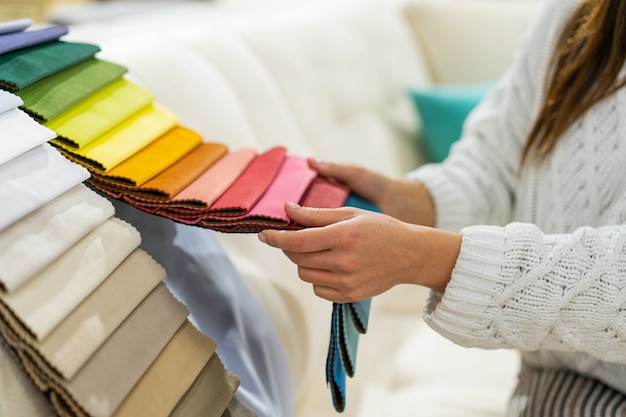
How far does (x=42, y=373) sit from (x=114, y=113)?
32 cm

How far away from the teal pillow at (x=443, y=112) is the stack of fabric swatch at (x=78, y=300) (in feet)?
3.33

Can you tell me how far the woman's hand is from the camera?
A: 0.64 metres

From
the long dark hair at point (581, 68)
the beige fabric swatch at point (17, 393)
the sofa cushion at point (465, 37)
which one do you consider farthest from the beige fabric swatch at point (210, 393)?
the sofa cushion at point (465, 37)

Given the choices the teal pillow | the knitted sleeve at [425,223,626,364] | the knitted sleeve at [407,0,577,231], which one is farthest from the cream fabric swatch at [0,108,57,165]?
the teal pillow

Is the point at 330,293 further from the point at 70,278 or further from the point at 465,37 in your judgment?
the point at 465,37

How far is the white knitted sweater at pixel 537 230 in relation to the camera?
73 centimetres

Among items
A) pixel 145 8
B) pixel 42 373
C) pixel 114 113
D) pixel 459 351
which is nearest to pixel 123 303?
pixel 42 373

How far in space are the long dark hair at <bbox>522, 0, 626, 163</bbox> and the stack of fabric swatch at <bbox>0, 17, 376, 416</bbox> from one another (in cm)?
31

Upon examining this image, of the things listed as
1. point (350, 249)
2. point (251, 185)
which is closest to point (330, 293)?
point (350, 249)

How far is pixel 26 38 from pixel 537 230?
595 mm

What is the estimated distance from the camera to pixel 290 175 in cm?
81

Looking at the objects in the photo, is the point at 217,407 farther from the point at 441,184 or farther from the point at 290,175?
the point at 441,184

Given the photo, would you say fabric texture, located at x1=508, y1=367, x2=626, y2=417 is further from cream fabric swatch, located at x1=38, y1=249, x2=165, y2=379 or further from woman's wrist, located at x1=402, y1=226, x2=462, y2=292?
cream fabric swatch, located at x1=38, y1=249, x2=165, y2=379

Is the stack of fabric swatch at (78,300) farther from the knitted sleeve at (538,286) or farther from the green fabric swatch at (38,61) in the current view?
the knitted sleeve at (538,286)
